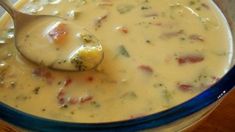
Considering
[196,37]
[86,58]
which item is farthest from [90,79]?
[196,37]

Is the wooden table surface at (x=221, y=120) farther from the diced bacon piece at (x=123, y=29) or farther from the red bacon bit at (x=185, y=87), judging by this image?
the diced bacon piece at (x=123, y=29)

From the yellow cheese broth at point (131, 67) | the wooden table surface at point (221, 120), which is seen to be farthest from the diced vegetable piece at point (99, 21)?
the wooden table surface at point (221, 120)

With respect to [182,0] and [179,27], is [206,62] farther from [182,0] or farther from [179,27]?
[182,0]

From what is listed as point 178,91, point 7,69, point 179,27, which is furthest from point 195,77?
point 7,69

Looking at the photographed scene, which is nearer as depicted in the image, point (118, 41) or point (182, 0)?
point (118, 41)

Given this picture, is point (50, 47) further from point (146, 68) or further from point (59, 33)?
point (146, 68)

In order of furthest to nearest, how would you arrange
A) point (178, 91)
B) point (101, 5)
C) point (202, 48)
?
point (101, 5) < point (202, 48) < point (178, 91)

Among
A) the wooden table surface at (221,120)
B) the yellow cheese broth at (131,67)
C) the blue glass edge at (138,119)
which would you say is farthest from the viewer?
the wooden table surface at (221,120)
